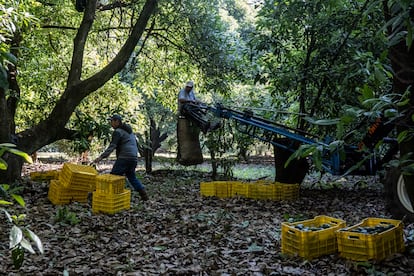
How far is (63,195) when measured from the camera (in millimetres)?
6543

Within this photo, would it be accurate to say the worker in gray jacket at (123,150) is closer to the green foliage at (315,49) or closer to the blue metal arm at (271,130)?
the blue metal arm at (271,130)

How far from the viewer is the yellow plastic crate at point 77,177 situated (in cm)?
647

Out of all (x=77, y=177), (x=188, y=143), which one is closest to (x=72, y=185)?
(x=77, y=177)

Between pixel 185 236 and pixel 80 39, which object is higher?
pixel 80 39

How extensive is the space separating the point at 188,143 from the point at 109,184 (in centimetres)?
327

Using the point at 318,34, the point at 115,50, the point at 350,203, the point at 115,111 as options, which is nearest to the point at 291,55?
the point at 318,34

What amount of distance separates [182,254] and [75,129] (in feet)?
18.5

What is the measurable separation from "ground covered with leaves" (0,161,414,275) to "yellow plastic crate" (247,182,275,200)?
208 mm

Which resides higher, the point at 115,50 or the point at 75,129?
the point at 115,50

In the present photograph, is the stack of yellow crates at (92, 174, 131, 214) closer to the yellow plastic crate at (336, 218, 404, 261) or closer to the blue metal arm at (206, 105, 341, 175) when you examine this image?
the blue metal arm at (206, 105, 341, 175)

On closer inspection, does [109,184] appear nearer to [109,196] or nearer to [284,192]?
[109,196]

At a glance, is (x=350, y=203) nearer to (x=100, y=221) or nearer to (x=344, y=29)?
(x=344, y=29)

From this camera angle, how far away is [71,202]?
6.65 meters

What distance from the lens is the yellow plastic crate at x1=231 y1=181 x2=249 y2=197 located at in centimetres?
756
